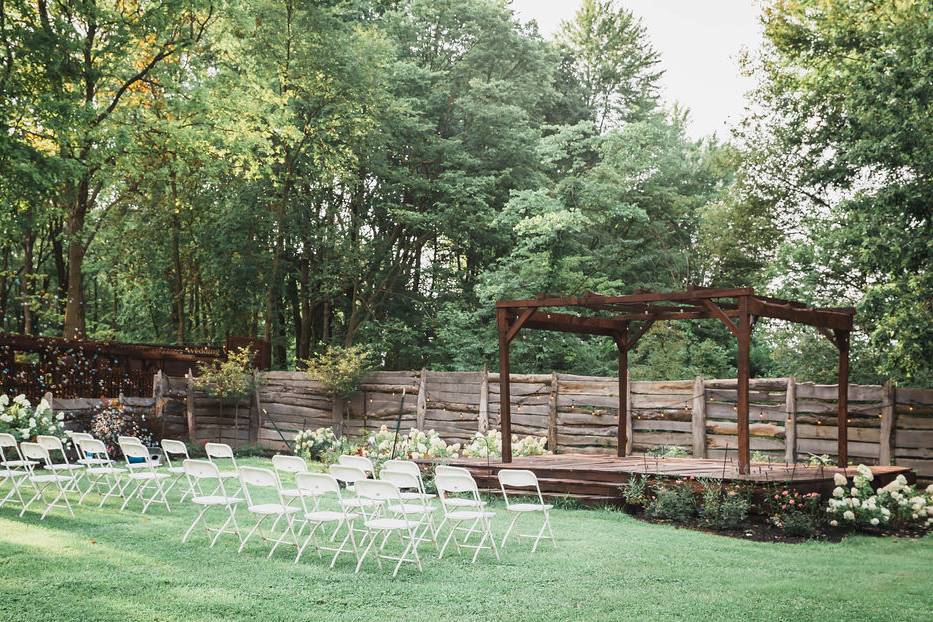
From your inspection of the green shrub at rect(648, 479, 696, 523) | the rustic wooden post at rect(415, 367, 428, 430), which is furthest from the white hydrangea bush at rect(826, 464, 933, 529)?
the rustic wooden post at rect(415, 367, 428, 430)

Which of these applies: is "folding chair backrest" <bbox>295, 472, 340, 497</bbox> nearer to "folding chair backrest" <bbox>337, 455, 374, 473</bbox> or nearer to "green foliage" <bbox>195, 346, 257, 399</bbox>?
"folding chair backrest" <bbox>337, 455, 374, 473</bbox>

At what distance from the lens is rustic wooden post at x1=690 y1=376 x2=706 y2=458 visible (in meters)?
13.9

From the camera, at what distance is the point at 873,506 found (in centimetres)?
947

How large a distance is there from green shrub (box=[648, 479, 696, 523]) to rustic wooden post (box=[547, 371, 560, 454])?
517 cm

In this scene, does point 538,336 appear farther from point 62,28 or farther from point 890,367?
point 62,28

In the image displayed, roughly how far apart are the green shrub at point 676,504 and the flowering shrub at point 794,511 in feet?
2.87

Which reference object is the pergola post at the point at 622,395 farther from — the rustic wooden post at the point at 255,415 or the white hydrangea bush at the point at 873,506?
the rustic wooden post at the point at 255,415

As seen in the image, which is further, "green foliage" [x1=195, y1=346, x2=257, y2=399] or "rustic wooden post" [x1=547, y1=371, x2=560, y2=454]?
"green foliage" [x1=195, y1=346, x2=257, y2=399]

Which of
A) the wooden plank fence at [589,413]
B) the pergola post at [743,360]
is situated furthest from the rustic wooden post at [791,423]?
the pergola post at [743,360]

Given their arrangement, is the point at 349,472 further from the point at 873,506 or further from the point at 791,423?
the point at 791,423

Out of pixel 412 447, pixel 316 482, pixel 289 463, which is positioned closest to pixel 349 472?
pixel 316 482

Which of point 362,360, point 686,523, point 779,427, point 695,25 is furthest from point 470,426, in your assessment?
point 695,25

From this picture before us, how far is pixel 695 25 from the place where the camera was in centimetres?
1752

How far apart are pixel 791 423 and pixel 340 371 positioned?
8.91m
